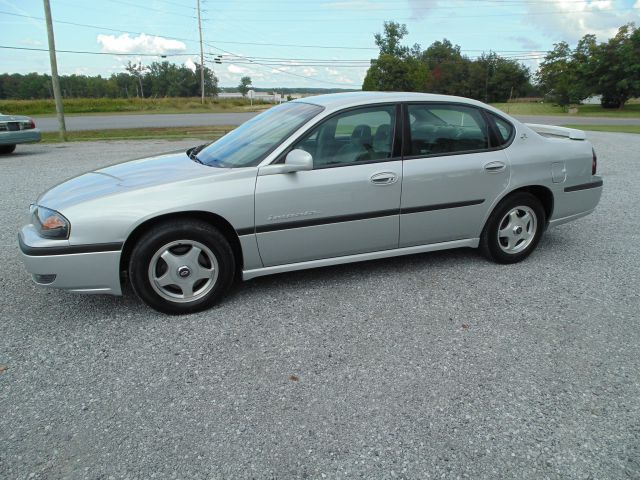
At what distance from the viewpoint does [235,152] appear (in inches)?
149

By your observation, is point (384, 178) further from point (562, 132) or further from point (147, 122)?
point (147, 122)

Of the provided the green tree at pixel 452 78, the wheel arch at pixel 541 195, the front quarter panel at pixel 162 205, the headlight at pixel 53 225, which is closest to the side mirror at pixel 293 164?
the front quarter panel at pixel 162 205

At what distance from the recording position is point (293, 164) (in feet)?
11.1

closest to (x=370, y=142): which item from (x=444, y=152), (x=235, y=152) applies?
(x=444, y=152)

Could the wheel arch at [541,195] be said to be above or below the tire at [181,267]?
above

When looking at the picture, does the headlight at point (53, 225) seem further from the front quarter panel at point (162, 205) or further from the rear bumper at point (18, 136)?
the rear bumper at point (18, 136)

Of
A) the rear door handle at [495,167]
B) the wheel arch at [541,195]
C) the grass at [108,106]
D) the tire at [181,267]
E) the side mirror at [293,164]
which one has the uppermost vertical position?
the grass at [108,106]

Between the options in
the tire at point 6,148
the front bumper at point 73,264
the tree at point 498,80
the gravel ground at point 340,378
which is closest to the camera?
the gravel ground at point 340,378

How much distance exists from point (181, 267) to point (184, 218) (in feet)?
1.13

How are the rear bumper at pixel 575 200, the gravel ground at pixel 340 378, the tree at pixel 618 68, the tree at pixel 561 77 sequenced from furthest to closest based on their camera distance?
1. the tree at pixel 561 77
2. the tree at pixel 618 68
3. the rear bumper at pixel 575 200
4. the gravel ground at pixel 340 378

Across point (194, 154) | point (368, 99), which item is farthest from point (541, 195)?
point (194, 154)

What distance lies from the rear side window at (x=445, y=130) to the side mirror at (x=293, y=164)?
0.93 metres

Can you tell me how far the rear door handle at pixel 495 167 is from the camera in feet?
13.3

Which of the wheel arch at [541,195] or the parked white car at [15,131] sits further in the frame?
the parked white car at [15,131]
